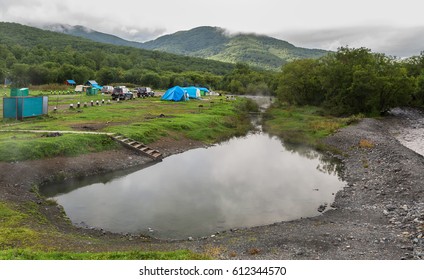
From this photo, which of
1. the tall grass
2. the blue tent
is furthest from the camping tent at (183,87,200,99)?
the tall grass

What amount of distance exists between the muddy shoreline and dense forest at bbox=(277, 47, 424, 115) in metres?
34.4

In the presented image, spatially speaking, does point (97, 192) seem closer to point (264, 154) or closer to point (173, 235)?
point (173, 235)

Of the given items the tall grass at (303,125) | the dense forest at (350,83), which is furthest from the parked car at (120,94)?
the dense forest at (350,83)

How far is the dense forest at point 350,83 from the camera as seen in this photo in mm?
66938

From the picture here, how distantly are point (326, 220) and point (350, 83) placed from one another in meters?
55.9

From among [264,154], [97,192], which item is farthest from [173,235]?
[264,154]

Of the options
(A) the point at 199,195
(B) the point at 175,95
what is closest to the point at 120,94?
(B) the point at 175,95

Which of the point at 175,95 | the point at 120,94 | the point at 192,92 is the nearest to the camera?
the point at 120,94

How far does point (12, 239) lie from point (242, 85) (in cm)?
14841

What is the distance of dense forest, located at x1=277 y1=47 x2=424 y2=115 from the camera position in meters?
66.9

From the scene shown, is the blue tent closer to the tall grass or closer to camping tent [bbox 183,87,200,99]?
camping tent [bbox 183,87,200,99]

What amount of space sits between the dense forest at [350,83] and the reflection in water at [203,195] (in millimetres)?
37402

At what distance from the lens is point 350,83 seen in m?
69.2

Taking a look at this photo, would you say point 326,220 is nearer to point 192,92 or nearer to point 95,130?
point 95,130
